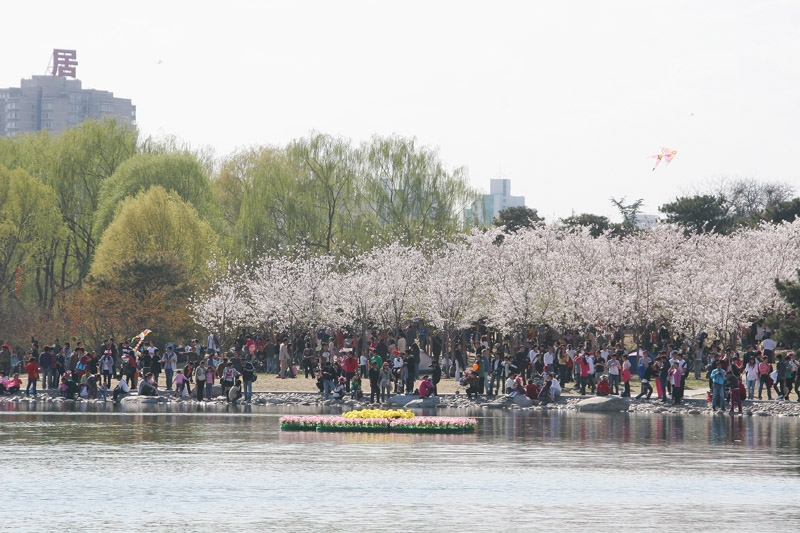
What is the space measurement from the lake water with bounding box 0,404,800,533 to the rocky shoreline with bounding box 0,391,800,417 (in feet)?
18.4

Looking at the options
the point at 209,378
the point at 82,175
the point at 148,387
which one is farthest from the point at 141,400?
the point at 82,175

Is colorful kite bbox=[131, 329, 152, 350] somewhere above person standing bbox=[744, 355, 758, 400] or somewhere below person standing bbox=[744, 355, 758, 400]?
above

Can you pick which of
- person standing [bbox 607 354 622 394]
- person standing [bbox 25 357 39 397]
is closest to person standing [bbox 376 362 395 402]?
person standing [bbox 607 354 622 394]

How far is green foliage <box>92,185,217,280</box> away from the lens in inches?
2279

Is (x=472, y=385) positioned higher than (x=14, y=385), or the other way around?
(x=472, y=385)

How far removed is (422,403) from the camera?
36625mm

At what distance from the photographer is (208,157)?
7369 cm

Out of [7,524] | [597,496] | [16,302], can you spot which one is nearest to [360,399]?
[597,496]

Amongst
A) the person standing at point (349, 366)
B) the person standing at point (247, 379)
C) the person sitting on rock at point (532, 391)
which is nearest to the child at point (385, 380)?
the person standing at point (349, 366)

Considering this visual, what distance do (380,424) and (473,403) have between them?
9599 mm

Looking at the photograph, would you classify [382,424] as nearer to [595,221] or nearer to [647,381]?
[647,381]

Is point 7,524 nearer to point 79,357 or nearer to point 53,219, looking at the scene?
point 79,357

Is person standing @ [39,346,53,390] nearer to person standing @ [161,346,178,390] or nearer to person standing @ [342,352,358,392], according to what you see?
person standing @ [161,346,178,390]

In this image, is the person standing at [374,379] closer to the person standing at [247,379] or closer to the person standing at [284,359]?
the person standing at [247,379]
